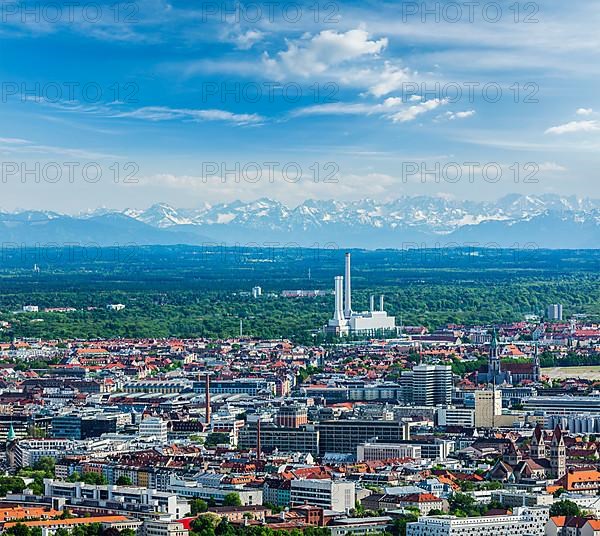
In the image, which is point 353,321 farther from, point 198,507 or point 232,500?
point 198,507

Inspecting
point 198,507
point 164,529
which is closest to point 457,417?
point 198,507

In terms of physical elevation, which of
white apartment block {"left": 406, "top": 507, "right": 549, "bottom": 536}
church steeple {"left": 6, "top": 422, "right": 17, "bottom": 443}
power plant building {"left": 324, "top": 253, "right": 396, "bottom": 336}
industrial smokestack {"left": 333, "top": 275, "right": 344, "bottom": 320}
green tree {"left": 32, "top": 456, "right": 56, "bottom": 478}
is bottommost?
white apartment block {"left": 406, "top": 507, "right": 549, "bottom": 536}

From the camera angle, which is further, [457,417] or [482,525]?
[457,417]

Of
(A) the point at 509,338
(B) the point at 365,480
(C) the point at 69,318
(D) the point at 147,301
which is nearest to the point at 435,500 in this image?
(B) the point at 365,480

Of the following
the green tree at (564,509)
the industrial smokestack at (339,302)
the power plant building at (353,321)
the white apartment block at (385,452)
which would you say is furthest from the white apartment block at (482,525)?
the industrial smokestack at (339,302)

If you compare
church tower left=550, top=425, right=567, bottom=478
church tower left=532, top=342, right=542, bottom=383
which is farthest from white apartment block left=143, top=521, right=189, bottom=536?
church tower left=532, top=342, right=542, bottom=383

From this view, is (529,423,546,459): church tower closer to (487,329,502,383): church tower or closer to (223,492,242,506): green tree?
(223,492,242,506): green tree
